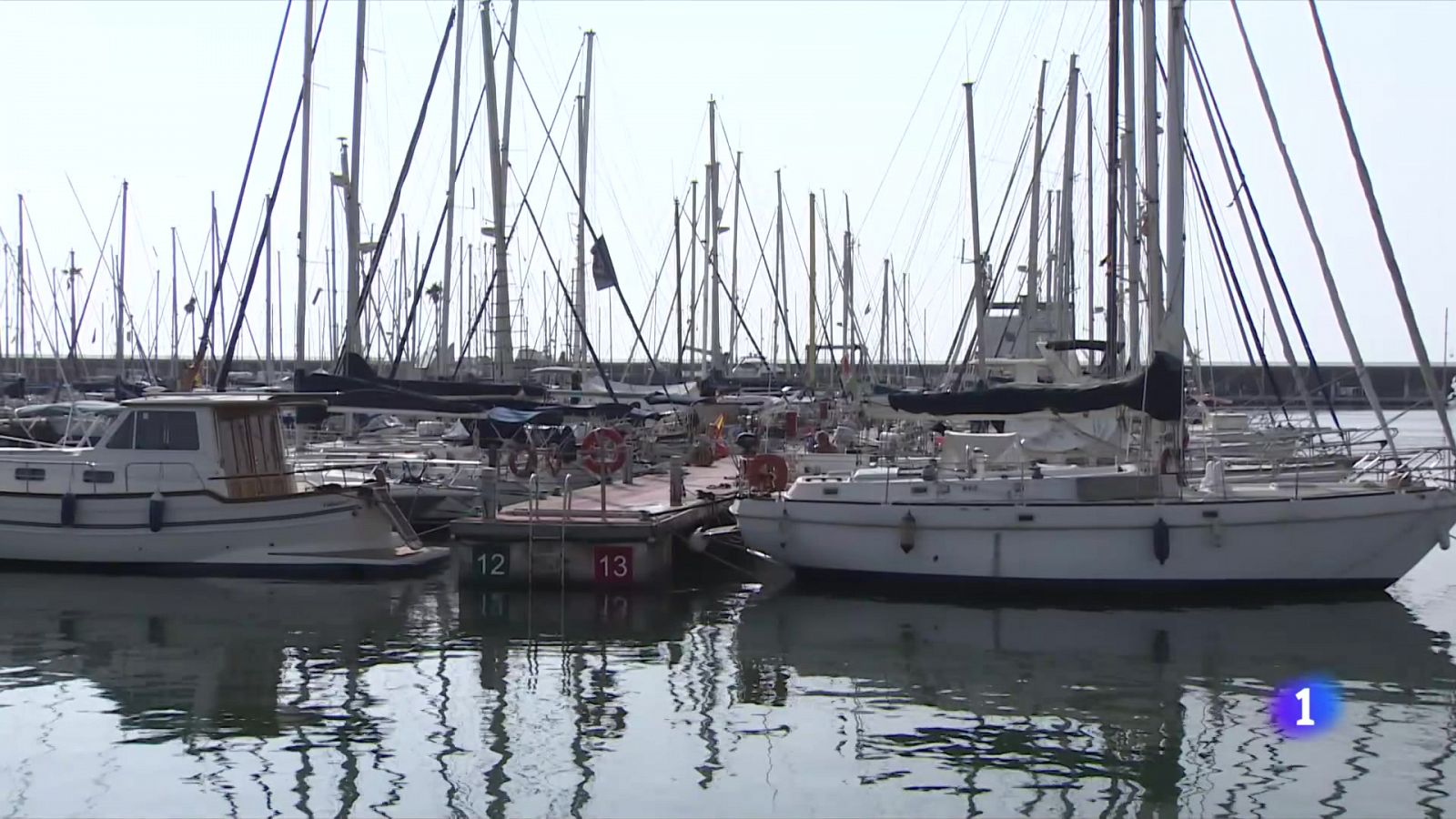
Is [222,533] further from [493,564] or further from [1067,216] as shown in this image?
[1067,216]

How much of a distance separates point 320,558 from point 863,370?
42018 millimetres

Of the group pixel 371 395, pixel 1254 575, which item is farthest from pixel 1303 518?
pixel 371 395

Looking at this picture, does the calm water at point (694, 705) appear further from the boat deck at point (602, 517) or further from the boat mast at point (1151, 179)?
the boat mast at point (1151, 179)

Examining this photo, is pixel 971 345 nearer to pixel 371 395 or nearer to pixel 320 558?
pixel 371 395

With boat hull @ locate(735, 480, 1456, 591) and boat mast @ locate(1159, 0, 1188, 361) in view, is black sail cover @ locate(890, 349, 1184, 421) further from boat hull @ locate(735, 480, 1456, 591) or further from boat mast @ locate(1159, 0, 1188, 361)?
boat hull @ locate(735, 480, 1456, 591)

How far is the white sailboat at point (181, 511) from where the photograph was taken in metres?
21.2

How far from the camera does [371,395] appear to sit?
25.9 meters

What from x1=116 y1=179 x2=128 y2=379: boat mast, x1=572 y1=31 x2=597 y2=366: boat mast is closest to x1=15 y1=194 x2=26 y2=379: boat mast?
x1=116 y1=179 x2=128 y2=379: boat mast

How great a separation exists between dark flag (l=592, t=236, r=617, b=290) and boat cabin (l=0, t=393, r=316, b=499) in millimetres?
15294

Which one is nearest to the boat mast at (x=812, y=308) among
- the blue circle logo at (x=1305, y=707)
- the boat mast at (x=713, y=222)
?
the boat mast at (x=713, y=222)

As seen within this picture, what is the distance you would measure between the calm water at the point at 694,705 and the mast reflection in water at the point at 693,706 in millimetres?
46

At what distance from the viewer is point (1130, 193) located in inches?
952

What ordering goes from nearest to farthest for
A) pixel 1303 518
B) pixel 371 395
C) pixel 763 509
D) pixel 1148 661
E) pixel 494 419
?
pixel 1148 661, pixel 1303 518, pixel 763 509, pixel 371 395, pixel 494 419

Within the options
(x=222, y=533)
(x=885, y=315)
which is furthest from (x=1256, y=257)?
(x=885, y=315)
